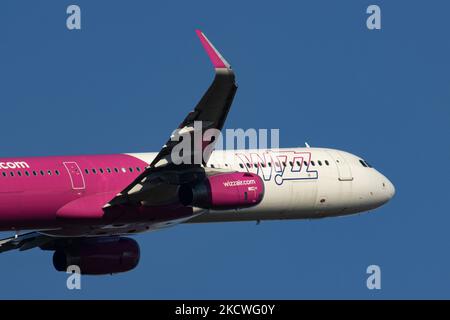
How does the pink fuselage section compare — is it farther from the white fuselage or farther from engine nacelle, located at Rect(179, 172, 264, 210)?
the white fuselage

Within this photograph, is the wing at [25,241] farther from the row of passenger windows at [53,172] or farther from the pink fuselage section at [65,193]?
the row of passenger windows at [53,172]

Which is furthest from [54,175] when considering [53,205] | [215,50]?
[215,50]

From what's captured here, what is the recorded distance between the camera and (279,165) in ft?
208

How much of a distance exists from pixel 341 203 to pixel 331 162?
1834 millimetres

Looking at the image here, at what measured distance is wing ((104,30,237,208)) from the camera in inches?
2024

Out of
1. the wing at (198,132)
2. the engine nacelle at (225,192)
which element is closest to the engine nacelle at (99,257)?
the wing at (198,132)

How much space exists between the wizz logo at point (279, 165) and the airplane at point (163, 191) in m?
0.04

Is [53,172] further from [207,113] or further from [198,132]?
[207,113]

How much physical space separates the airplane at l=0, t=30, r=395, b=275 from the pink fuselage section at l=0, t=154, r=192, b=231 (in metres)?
0.04

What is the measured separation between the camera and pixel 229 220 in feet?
206

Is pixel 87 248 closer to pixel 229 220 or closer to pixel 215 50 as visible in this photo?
pixel 229 220

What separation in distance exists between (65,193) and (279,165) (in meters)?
10.1

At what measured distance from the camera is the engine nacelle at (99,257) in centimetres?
6334

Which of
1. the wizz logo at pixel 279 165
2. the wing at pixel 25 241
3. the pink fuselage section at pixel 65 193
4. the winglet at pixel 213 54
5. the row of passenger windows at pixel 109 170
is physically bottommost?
the wing at pixel 25 241
